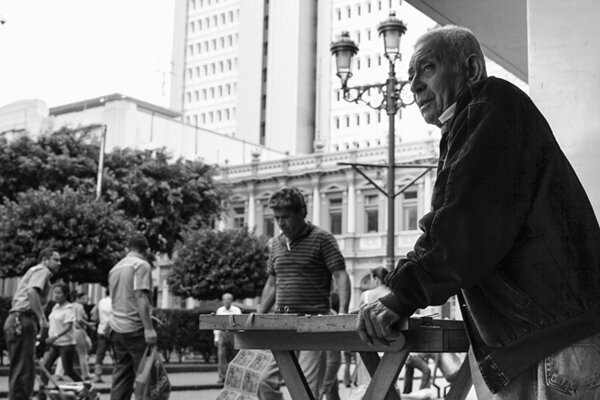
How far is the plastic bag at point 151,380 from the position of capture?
8.38m

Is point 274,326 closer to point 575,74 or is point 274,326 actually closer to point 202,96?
point 575,74

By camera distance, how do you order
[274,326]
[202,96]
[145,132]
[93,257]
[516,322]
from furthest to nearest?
[202,96] → [145,132] → [93,257] → [274,326] → [516,322]

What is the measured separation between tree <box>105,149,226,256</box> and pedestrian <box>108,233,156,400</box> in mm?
32930

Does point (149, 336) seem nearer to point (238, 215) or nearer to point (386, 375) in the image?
point (386, 375)

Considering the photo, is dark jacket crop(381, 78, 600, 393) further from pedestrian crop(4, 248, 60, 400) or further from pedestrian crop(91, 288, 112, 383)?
pedestrian crop(91, 288, 112, 383)

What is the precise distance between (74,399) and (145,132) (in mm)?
59767

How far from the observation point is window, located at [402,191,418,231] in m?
56.0

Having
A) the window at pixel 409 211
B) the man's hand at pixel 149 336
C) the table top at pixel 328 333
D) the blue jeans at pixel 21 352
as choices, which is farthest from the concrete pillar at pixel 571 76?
the window at pixel 409 211

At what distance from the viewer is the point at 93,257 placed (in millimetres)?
35375

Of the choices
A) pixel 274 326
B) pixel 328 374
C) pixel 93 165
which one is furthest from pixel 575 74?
pixel 93 165

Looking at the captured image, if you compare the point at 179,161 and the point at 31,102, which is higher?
the point at 31,102

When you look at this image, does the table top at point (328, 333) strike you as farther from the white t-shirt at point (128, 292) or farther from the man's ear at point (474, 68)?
the white t-shirt at point (128, 292)

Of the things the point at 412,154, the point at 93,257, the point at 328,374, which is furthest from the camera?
the point at 412,154

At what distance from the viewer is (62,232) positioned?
112 feet
